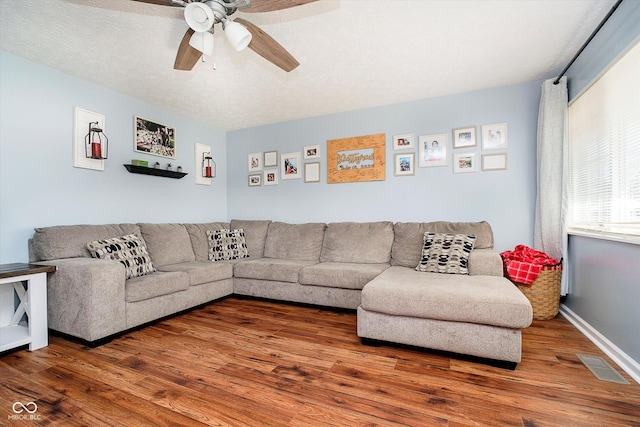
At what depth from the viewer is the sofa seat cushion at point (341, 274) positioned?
279 cm

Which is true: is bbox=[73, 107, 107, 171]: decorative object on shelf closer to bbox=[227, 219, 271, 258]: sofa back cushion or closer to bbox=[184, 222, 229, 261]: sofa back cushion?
bbox=[184, 222, 229, 261]: sofa back cushion

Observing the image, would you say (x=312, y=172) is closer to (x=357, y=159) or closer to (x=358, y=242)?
(x=357, y=159)

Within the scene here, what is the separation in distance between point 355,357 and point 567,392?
119cm

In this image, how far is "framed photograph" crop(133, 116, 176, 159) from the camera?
3.40 meters

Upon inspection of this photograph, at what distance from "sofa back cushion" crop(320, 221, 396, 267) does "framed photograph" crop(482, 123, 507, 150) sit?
4.63 ft

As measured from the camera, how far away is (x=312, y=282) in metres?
3.01

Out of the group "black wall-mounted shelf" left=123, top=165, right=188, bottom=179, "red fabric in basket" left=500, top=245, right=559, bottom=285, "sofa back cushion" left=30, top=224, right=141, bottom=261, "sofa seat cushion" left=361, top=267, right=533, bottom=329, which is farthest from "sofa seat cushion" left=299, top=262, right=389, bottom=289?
"black wall-mounted shelf" left=123, top=165, right=188, bottom=179

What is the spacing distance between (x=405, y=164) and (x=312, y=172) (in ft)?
4.32

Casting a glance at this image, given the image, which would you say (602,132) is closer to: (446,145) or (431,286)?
(446,145)

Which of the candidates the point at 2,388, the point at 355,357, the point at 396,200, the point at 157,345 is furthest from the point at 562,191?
the point at 2,388

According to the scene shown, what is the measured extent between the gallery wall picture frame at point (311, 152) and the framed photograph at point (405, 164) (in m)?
1.14

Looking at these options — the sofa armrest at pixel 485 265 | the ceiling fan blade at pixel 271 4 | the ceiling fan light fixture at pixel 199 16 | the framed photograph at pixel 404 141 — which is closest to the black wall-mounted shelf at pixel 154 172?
the ceiling fan light fixture at pixel 199 16

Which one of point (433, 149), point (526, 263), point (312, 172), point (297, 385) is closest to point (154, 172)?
point (312, 172)

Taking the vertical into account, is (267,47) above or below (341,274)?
above
